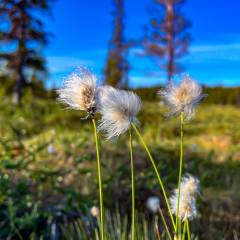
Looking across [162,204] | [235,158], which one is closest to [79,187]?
[162,204]

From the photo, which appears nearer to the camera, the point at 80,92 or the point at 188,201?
the point at 80,92

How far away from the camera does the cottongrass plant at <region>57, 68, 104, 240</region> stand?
1307mm

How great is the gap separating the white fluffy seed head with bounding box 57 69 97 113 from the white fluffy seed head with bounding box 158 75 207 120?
0.24 meters

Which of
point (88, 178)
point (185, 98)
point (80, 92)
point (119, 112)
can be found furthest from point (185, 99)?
point (88, 178)

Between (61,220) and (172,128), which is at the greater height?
(172,128)

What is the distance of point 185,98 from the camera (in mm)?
1432

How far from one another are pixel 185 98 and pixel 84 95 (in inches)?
11.7

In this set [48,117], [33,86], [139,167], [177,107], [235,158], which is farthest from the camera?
[33,86]

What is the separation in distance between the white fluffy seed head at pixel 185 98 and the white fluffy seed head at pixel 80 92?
0.24 m

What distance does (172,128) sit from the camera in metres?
10.1

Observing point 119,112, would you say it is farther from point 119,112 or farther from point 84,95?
point 84,95

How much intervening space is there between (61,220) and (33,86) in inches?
513

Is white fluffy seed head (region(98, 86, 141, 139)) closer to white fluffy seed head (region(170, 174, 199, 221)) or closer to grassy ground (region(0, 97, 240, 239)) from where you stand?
white fluffy seed head (region(170, 174, 199, 221))

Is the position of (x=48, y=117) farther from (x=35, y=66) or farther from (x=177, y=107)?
(x=177, y=107)
